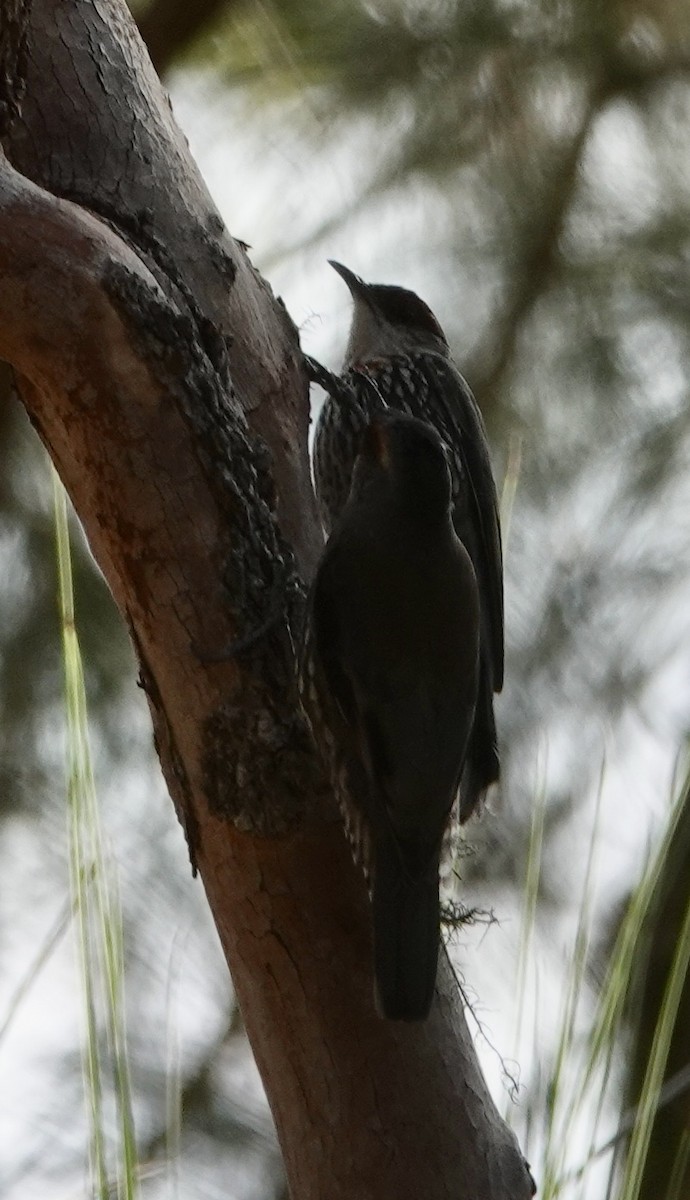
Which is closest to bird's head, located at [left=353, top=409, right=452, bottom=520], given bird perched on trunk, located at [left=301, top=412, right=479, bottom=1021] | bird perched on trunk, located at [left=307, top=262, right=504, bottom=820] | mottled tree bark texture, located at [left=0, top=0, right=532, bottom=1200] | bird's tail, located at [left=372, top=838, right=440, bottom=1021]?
bird perched on trunk, located at [left=301, top=412, right=479, bottom=1021]

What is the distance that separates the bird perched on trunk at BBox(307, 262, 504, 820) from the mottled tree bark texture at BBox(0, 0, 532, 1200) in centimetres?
44

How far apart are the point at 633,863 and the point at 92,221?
1.42 m

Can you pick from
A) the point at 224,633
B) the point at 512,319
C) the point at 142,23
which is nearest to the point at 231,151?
the point at 142,23

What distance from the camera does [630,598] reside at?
279 cm

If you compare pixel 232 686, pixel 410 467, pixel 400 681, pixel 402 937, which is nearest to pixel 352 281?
pixel 410 467

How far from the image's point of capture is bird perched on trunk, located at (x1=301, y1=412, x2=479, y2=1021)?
1.66 meters

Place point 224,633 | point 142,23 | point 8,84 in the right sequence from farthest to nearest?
point 142,23 → point 8,84 → point 224,633

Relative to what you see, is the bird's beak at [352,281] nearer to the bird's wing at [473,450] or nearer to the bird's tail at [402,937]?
the bird's wing at [473,450]

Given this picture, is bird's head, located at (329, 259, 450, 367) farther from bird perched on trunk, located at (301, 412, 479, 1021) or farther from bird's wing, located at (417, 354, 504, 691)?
bird perched on trunk, located at (301, 412, 479, 1021)

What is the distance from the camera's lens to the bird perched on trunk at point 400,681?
1.66 metres

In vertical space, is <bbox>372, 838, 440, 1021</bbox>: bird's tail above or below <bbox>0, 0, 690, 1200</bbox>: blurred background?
below

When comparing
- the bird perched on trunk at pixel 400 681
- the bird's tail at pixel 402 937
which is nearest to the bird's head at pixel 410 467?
the bird perched on trunk at pixel 400 681

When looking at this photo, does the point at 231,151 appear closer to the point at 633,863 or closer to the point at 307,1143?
the point at 633,863

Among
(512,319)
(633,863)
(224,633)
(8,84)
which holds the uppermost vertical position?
(512,319)
